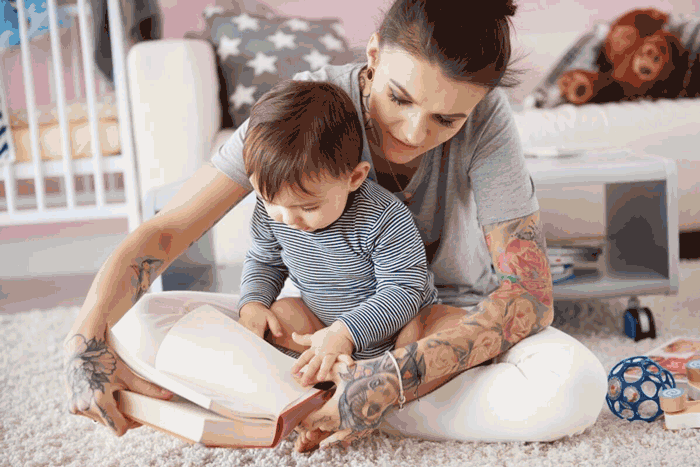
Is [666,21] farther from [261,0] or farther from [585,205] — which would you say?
[261,0]

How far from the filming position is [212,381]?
957 millimetres

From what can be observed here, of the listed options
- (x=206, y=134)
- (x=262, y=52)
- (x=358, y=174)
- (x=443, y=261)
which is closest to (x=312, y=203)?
(x=358, y=174)

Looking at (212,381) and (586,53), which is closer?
(212,381)

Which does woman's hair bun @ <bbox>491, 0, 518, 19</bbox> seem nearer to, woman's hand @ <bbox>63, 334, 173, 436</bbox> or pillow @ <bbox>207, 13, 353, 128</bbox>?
woman's hand @ <bbox>63, 334, 173, 436</bbox>

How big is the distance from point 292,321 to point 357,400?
225 millimetres

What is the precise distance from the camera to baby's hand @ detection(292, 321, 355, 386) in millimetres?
937

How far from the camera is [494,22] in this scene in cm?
92

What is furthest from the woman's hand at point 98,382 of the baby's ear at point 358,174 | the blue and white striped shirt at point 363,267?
the baby's ear at point 358,174

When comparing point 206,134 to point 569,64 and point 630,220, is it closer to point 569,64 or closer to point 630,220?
point 630,220

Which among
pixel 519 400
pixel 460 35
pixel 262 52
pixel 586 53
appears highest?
pixel 460 35

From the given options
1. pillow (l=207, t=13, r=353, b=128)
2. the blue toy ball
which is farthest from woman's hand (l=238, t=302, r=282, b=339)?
pillow (l=207, t=13, r=353, b=128)

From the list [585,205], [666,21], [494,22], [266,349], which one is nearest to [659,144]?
[585,205]

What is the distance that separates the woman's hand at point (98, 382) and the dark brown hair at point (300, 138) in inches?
11.0

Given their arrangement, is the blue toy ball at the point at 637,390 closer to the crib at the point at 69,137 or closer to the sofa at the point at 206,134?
the sofa at the point at 206,134
